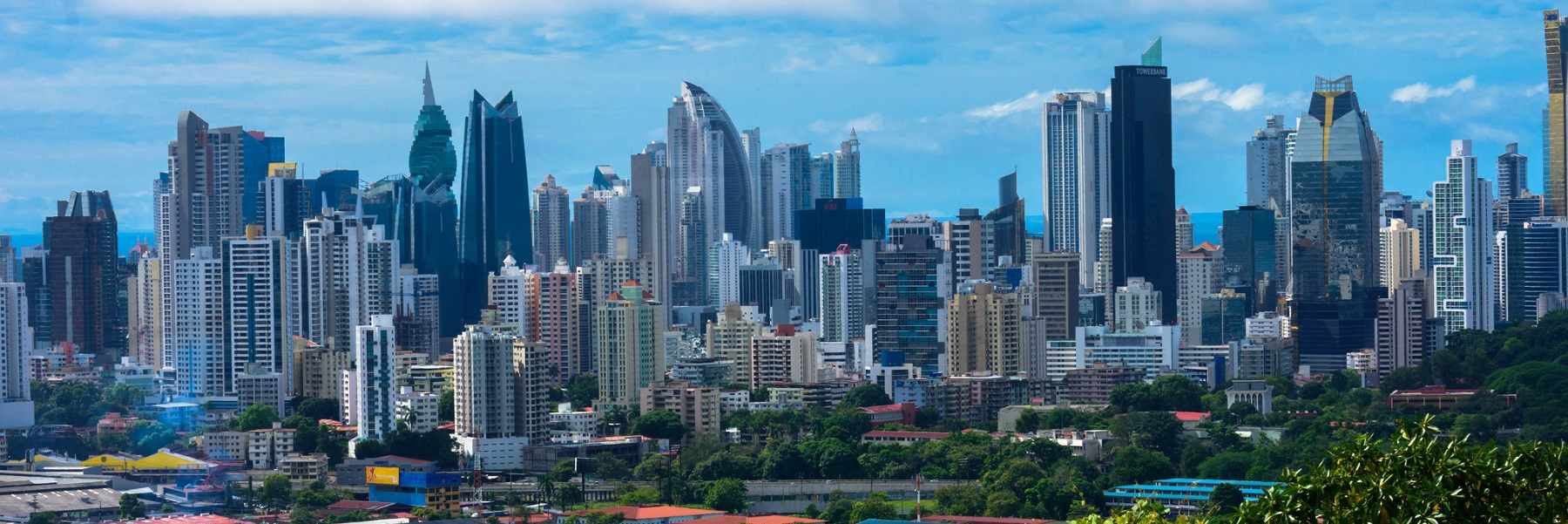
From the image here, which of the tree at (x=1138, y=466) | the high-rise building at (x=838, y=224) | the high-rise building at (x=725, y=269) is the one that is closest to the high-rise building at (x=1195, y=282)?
the high-rise building at (x=838, y=224)

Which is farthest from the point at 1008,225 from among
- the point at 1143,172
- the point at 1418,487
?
the point at 1418,487

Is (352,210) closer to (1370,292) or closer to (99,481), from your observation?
(1370,292)

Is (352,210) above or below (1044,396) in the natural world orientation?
above

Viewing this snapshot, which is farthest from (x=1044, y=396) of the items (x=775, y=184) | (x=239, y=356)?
(x=775, y=184)

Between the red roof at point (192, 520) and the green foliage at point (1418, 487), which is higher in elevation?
the green foliage at point (1418, 487)

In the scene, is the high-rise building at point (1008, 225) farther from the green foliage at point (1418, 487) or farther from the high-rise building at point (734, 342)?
the green foliage at point (1418, 487)

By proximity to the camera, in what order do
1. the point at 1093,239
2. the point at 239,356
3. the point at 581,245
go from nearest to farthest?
the point at 239,356, the point at 1093,239, the point at 581,245

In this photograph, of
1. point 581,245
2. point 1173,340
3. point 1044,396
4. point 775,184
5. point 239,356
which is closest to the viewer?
point 1044,396
